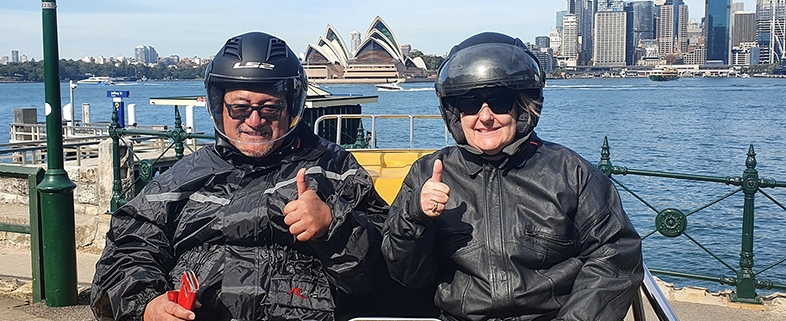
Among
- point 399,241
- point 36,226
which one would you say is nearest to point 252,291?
point 399,241

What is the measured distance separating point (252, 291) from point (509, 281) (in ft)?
2.86

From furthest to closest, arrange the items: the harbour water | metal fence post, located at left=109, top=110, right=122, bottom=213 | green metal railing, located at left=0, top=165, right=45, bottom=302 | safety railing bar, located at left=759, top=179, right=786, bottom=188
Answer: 1. the harbour water
2. metal fence post, located at left=109, top=110, right=122, bottom=213
3. safety railing bar, located at left=759, top=179, right=786, bottom=188
4. green metal railing, located at left=0, top=165, right=45, bottom=302

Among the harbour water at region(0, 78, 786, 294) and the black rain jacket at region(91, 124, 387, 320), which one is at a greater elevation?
the black rain jacket at region(91, 124, 387, 320)

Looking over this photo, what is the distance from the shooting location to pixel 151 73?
118 metres

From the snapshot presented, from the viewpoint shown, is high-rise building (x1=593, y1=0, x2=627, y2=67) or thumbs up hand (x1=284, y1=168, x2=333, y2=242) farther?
high-rise building (x1=593, y1=0, x2=627, y2=67)

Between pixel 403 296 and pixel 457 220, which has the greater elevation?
pixel 457 220

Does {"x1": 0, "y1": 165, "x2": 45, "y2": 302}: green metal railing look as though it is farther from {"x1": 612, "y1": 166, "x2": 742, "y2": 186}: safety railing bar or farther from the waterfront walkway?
{"x1": 612, "y1": 166, "x2": 742, "y2": 186}: safety railing bar

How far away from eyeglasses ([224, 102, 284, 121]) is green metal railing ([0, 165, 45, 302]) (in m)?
2.72

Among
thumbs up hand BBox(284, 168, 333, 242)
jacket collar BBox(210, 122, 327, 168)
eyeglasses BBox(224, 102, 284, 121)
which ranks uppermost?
eyeglasses BBox(224, 102, 284, 121)

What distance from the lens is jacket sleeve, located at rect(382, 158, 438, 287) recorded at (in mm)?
2598

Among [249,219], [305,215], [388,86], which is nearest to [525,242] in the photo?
[305,215]

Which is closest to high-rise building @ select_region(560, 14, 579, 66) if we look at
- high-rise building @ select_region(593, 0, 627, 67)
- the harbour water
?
high-rise building @ select_region(593, 0, 627, 67)

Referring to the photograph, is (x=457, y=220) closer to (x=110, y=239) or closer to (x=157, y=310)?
(x=157, y=310)

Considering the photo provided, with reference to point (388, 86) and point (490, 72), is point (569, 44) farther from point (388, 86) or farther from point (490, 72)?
point (490, 72)
